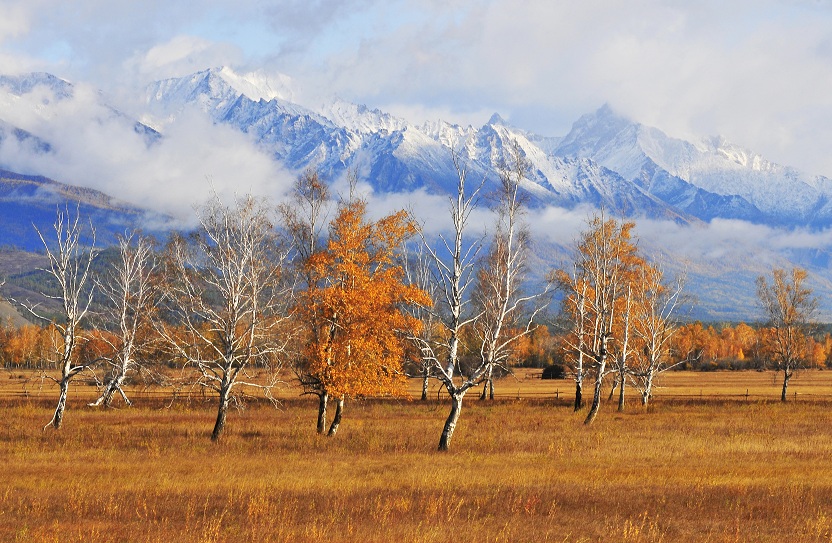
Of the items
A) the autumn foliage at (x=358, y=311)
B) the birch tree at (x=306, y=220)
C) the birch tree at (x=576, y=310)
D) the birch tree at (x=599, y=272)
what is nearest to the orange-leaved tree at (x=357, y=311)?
the autumn foliage at (x=358, y=311)

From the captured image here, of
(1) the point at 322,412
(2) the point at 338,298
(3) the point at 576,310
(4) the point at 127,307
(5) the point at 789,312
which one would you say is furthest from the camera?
(5) the point at 789,312

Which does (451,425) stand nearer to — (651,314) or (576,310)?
(576,310)

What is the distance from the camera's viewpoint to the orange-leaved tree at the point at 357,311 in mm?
33688

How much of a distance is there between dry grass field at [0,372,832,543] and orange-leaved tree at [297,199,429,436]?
9.43 feet

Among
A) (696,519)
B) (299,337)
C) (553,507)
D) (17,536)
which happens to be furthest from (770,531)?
(299,337)

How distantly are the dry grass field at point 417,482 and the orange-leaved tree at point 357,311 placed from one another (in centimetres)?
288

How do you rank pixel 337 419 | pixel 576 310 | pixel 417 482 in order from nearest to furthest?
1. pixel 417 482
2. pixel 337 419
3. pixel 576 310

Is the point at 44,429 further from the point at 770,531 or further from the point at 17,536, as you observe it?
the point at 770,531

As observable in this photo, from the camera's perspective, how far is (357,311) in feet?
111

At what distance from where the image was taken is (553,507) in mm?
20547

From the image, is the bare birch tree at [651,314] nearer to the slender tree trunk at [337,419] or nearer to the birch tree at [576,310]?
the birch tree at [576,310]

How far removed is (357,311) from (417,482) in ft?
35.4

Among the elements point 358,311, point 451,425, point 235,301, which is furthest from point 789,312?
point 235,301

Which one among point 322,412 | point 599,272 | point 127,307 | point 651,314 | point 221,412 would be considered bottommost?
point 322,412
